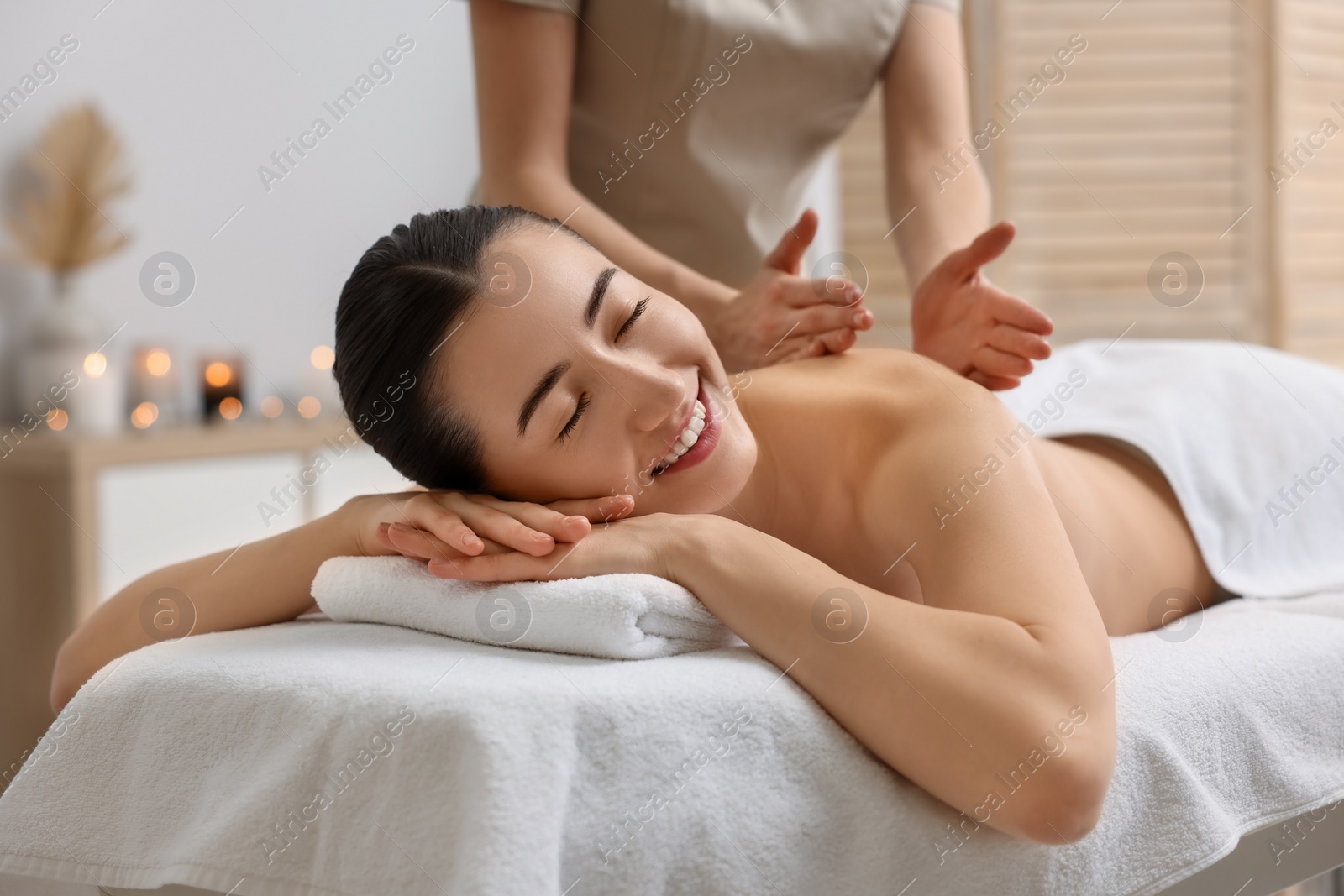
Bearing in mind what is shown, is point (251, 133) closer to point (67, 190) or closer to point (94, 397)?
point (67, 190)

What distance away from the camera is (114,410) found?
101 inches

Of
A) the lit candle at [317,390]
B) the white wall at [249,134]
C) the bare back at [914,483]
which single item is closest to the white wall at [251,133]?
the white wall at [249,134]

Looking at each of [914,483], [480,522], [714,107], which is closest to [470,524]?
[480,522]

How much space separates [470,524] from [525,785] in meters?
0.29

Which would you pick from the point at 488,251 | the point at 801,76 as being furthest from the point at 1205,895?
the point at 801,76

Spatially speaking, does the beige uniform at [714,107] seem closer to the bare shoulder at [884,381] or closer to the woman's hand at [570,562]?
the bare shoulder at [884,381]

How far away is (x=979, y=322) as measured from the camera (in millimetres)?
1193

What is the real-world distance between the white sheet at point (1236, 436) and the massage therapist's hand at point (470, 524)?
0.72m

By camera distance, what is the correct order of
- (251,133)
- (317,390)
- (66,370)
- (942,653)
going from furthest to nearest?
(317,390), (251,133), (66,370), (942,653)

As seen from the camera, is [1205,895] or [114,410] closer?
[1205,895]

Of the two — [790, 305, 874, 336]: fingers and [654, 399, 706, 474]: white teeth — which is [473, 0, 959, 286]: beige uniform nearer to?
[790, 305, 874, 336]: fingers

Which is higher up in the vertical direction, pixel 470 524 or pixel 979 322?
pixel 979 322

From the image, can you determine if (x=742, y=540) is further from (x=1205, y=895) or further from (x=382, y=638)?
(x=1205, y=895)

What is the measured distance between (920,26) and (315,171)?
5.31ft
